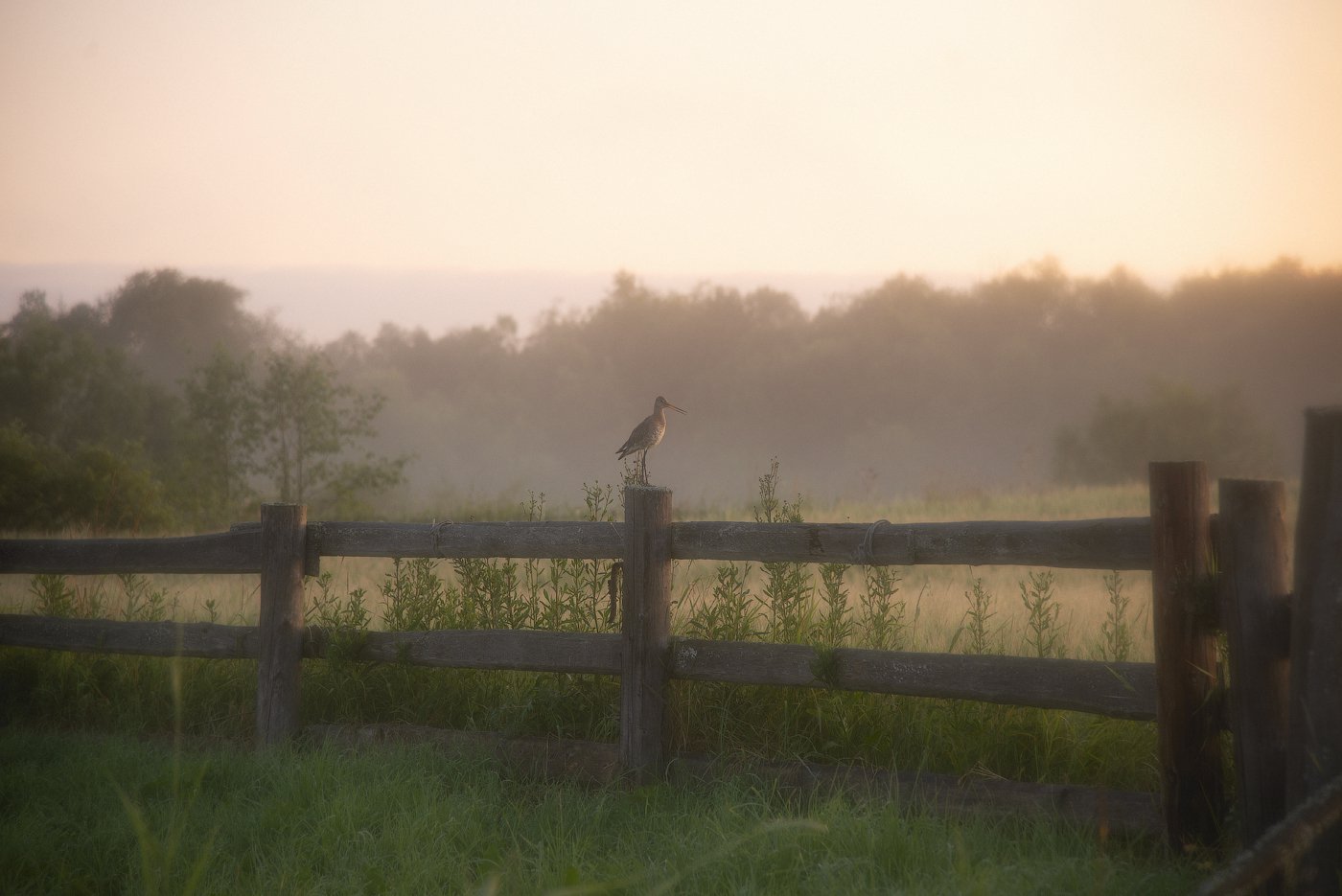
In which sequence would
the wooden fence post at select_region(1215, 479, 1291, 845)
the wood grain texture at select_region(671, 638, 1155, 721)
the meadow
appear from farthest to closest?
1. the wood grain texture at select_region(671, 638, 1155, 721)
2. the meadow
3. the wooden fence post at select_region(1215, 479, 1291, 845)

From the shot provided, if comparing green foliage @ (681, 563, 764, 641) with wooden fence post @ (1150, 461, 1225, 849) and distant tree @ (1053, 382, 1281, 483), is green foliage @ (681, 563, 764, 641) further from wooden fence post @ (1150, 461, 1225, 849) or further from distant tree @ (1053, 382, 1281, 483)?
distant tree @ (1053, 382, 1281, 483)

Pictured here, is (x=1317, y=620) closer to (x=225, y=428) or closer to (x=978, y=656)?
(x=978, y=656)

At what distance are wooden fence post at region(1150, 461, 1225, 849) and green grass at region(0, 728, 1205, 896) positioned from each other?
0.24m

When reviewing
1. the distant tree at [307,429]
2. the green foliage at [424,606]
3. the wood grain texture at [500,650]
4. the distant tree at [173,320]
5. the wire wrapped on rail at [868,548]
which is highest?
the distant tree at [173,320]

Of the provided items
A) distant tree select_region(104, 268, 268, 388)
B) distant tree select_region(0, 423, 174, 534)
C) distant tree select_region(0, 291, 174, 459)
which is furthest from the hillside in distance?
distant tree select_region(0, 423, 174, 534)

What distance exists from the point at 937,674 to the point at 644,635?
147 centimetres

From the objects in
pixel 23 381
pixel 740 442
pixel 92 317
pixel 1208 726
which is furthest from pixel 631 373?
pixel 1208 726

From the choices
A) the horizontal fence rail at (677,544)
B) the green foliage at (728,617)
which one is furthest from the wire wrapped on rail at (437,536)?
the green foliage at (728,617)

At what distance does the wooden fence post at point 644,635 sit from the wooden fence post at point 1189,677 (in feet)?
7.61

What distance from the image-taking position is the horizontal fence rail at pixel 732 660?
4.04 m

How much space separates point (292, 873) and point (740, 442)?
122ft

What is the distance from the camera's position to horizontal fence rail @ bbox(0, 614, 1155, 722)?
159 inches

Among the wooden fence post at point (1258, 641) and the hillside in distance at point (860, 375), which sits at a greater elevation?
the hillside in distance at point (860, 375)

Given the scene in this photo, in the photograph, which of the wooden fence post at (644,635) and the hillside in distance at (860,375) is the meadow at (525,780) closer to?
the wooden fence post at (644,635)
